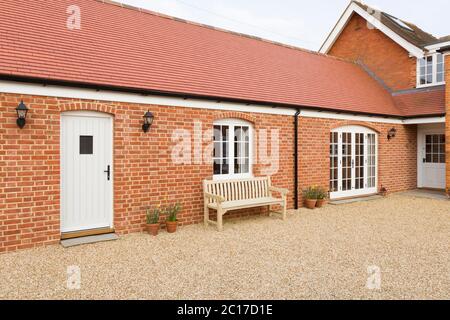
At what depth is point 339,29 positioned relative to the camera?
1595 cm

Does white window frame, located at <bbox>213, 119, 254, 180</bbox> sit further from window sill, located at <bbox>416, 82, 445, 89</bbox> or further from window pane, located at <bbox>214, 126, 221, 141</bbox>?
window sill, located at <bbox>416, 82, 445, 89</bbox>

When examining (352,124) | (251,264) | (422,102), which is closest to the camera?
(251,264)

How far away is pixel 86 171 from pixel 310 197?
6.12 m

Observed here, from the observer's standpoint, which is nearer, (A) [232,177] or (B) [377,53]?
(A) [232,177]

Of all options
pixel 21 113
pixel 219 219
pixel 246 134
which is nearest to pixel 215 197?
pixel 219 219

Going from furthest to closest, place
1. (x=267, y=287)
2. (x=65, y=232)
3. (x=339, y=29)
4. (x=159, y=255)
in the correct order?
(x=339, y=29), (x=65, y=232), (x=159, y=255), (x=267, y=287)

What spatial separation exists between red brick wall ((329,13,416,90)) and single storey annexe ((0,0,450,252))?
1.12m

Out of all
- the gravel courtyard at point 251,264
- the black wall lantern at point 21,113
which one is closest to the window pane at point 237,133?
the gravel courtyard at point 251,264

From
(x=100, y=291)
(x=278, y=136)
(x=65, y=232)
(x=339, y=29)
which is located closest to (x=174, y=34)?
(x=278, y=136)

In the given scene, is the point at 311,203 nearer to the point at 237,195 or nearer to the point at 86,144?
the point at 237,195

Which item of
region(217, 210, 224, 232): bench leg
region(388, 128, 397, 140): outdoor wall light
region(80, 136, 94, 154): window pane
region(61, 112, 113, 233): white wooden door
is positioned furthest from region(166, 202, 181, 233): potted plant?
region(388, 128, 397, 140): outdoor wall light

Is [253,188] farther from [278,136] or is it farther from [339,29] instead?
[339,29]

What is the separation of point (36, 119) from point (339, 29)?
1492 centimetres

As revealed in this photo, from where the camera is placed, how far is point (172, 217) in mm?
6680
